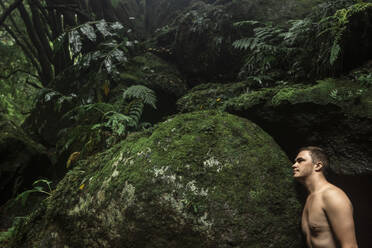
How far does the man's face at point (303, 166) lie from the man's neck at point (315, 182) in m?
0.05

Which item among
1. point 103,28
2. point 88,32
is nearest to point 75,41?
point 88,32

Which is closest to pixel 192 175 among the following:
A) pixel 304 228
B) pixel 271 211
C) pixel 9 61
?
pixel 271 211

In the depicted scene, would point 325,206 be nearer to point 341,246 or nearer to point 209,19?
point 341,246

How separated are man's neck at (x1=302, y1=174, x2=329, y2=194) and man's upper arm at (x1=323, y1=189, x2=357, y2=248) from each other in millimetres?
142

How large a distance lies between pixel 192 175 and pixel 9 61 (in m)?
7.80

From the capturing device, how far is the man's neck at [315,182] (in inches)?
74.2

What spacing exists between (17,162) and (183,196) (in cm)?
363

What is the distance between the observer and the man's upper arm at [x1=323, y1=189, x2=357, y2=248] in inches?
60.9

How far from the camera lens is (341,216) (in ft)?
5.24

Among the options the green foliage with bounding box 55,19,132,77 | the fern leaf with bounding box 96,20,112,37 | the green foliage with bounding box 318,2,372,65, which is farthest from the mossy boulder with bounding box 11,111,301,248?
the fern leaf with bounding box 96,20,112,37

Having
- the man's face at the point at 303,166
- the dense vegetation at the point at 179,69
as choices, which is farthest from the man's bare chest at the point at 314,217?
the dense vegetation at the point at 179,69

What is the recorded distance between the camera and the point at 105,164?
2525 millimetres

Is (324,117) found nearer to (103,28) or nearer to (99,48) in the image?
(103,28)

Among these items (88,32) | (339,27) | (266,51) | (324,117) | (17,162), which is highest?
(88,32)
